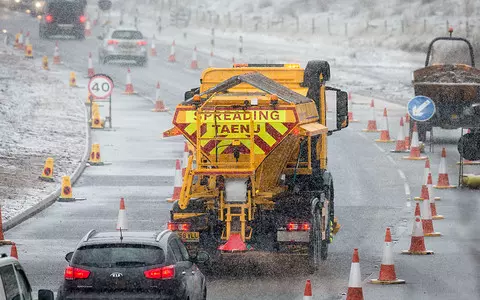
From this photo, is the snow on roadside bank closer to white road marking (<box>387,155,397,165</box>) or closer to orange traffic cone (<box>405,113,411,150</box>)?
white road marking (<box>387,155,397,165</box>)

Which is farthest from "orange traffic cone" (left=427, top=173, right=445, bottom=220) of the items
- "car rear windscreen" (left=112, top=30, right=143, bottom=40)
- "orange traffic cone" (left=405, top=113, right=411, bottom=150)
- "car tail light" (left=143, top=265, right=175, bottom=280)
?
"car rear windscreen" (left=112, top=30, right=143, bottom=40)

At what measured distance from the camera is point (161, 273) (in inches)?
526

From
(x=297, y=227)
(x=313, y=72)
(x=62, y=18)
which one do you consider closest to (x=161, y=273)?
(x=297, y=227)

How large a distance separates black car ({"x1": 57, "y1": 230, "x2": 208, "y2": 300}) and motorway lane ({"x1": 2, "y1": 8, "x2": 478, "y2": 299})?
13.0ft

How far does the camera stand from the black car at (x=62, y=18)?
6600 centimetres

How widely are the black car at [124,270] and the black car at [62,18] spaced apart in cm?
5288

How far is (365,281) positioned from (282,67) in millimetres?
4416

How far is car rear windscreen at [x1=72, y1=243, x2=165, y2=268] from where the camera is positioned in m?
13.3

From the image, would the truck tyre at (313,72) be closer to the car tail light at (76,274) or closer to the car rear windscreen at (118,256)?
the car rear windscreen at (118,256)

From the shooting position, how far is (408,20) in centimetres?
7644

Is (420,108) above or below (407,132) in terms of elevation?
above

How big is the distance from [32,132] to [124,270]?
2501 cm

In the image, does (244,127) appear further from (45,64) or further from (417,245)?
(45,64)

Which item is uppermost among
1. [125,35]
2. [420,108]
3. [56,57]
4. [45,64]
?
[125,35]
